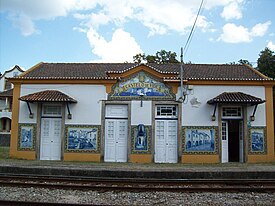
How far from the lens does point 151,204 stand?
7.91m

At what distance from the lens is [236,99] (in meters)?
15.6

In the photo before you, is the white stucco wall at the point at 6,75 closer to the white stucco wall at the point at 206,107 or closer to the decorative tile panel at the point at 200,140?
the white stucco wall at the point at 206,107

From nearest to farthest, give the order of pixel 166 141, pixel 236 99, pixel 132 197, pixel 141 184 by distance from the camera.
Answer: pixel 132 197, pixel 141 184, pixel 236 99, pixel 166 141

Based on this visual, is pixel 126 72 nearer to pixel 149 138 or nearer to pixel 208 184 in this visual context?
pixel 149 138

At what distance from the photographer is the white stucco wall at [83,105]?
1683 cm

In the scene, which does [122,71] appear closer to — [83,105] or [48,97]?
[83,105]

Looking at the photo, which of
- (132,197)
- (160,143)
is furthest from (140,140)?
(132,197)

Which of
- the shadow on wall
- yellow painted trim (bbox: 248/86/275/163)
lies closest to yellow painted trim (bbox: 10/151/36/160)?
yellow painted trim (bbox: 248/86/275/163)

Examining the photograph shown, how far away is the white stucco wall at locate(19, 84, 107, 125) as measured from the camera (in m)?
16.8

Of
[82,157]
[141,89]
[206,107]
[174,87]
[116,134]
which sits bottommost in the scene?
[82,157]

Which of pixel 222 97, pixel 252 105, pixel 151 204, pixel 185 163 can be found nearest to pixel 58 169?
pixel 151 204

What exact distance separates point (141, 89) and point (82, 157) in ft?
15.5

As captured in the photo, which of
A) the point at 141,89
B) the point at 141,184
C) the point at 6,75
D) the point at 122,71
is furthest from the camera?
the point at 6,75

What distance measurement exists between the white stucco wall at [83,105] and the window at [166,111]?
2.94m
